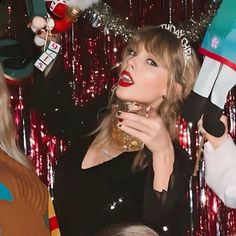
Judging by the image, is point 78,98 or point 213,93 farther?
point 78,98

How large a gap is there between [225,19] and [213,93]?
177 mm

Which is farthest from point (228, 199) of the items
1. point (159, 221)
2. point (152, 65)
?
point (152, 65)

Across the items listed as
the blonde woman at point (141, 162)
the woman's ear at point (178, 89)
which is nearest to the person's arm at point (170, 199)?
the blonde woman at point (141, 162)

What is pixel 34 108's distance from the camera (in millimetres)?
1462

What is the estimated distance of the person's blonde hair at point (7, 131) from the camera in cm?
135

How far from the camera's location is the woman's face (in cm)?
140

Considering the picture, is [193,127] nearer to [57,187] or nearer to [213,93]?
[213,93]

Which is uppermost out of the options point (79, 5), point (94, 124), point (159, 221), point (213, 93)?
point (79, 5)

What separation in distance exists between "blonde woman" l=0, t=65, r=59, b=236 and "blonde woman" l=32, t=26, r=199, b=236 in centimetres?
9

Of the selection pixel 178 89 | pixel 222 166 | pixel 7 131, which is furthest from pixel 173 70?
pixel 7 131

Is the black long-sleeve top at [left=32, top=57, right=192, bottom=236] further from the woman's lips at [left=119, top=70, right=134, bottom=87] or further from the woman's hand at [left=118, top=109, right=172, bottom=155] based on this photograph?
the woman's lips at [left=119, top=70, right=134, bottom=87]

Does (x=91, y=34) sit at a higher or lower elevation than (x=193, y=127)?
higher

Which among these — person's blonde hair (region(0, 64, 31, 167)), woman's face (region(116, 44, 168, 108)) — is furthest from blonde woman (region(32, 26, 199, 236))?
person's blonde hair (region(0, 64, 31, 167))

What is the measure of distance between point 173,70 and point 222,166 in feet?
0.84
